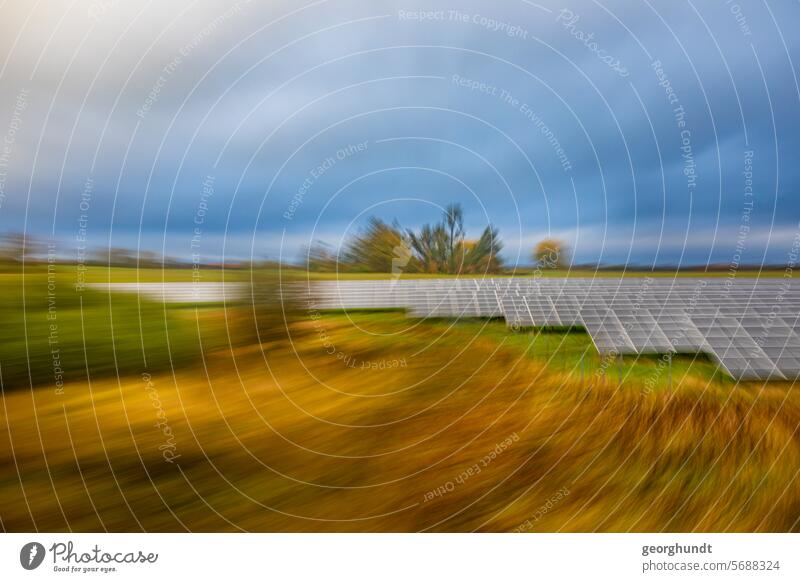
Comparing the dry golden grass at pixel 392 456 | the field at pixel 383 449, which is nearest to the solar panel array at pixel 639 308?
the field at pixel 383 449

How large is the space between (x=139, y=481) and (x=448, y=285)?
6173mm

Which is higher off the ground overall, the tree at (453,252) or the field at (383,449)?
the tree at (453,252)

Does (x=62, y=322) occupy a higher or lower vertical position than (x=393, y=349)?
higher

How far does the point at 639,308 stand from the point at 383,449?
4.34m

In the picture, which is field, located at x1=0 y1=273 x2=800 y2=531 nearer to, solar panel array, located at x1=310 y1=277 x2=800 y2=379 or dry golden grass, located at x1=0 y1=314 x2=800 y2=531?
dry golden grass, located at x1=0 y1=314 x2=800 y2=531

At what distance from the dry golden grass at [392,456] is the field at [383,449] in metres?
0.01

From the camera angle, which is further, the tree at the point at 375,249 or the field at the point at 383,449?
the tree at the point at 375,249

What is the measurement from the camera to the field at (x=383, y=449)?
3977 mm

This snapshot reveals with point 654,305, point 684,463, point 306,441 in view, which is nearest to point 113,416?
point 306,441

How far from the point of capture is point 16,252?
518 cm

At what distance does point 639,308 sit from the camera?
6711mm

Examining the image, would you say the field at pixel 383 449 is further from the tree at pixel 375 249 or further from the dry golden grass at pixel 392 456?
the tree at pixel 375 249

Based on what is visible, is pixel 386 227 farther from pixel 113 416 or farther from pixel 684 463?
pixel 684 463

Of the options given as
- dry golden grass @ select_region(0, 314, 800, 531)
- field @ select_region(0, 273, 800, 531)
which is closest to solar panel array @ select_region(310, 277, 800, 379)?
field @ select_region(0, 273, 800, 531)
